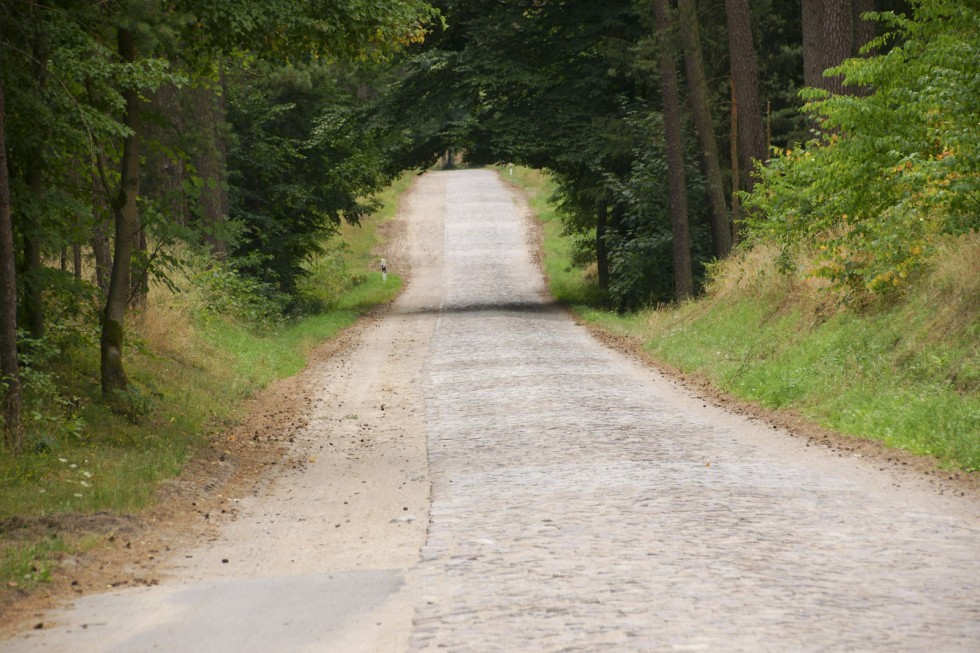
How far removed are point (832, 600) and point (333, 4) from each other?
33.6 feet

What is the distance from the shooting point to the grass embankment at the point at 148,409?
32.0ft

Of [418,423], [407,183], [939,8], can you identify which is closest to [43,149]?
[418,423]

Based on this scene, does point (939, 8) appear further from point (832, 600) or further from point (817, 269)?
point (832, 600)

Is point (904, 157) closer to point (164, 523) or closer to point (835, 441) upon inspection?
point (835, 441)

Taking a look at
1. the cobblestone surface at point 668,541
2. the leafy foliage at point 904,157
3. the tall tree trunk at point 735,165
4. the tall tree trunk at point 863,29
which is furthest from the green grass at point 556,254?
the cobblestone surface at point 668,541

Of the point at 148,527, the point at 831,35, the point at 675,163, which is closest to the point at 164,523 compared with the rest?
the point at 148,527

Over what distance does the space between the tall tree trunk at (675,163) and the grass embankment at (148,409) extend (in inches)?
347

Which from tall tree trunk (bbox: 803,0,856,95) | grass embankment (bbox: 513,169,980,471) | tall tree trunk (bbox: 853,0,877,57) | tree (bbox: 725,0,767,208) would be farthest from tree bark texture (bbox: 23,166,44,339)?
tree (bbox: 725,0,767,208)

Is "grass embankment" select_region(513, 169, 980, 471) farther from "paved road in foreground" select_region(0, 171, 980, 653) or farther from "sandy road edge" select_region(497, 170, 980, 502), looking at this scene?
"paved road in foreground" select_region(0, 171, 980, 653)

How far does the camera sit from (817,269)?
18.1 m

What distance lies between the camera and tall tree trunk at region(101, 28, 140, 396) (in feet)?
46.0

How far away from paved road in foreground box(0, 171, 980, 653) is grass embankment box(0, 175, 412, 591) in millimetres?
1094

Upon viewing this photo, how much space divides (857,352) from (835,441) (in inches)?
134

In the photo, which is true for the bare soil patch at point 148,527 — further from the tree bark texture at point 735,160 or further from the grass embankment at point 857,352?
the tree bark texture at point 735,160
